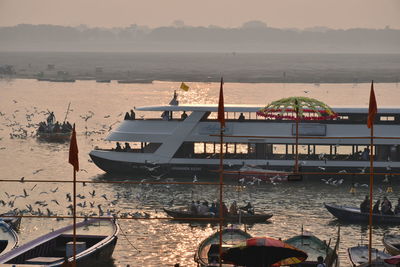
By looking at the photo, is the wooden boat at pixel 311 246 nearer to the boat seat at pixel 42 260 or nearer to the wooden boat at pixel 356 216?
the wooden boat at pixel 356 216

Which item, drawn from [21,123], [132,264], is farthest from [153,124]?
[21,123]

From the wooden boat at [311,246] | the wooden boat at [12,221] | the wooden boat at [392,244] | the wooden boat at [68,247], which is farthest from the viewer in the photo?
the wooden boat at [12,221]

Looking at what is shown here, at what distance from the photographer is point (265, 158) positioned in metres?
77.4

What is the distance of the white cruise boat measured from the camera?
76312 millimetres

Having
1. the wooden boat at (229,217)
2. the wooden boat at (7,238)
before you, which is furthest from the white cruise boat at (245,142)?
the wooden boat at (7,238)

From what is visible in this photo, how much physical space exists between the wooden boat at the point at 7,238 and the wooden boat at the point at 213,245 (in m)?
10.1

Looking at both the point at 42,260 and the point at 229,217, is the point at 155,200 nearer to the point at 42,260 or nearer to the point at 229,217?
the point at 229,217

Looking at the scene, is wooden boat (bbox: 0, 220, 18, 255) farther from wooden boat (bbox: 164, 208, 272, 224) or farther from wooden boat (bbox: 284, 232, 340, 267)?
wooden boat (bbox: 284, 232, 340, 267)

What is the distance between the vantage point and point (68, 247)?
48.0 metres

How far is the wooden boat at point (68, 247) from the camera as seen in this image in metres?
46.8

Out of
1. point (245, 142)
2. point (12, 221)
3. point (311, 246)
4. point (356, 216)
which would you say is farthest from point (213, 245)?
point (245, 142)

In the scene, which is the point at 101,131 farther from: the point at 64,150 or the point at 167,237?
the point at 167,237

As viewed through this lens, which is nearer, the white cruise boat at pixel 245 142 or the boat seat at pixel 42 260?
the boat seat at pixel 42 260

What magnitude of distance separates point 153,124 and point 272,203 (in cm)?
1487
